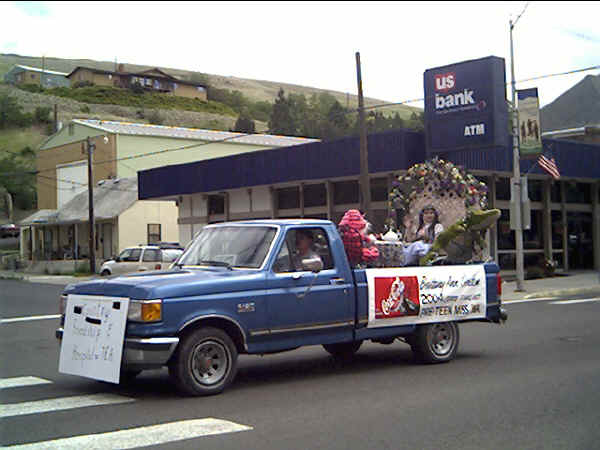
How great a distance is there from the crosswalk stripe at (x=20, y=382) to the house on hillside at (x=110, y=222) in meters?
37.0

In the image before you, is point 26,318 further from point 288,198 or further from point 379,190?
point 288,198

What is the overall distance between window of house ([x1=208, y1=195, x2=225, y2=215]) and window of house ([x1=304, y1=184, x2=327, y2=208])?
5.96 m

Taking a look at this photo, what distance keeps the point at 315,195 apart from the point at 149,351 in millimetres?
24138

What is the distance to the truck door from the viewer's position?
8906mm

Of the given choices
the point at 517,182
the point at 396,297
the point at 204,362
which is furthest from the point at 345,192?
the point at 204,362

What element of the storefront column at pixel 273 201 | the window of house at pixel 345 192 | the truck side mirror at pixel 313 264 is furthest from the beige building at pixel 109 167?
the truck side mirror at pixel 313 264

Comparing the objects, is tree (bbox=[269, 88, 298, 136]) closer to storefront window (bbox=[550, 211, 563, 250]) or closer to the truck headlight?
storefront window (bbox=[550, 211, 563, 250])

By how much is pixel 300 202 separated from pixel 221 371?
2393cm

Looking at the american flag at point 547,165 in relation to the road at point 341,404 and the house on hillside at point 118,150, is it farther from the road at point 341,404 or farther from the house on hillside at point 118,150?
the house on hillside at point 118,150

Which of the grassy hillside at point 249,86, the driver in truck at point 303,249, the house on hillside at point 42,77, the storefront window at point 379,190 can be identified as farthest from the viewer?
the grassy hillside at point 249,86

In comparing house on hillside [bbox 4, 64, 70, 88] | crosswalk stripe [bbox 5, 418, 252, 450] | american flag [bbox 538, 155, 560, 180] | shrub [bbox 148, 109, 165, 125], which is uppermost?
house on hillside [bbox 4, 64, 70, 88]

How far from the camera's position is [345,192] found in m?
30.5

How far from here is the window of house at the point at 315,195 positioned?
1238 inches

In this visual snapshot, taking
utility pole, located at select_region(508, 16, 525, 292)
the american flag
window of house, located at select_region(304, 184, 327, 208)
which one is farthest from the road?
window of house, located at select_region(304, 184, 327, 208)
